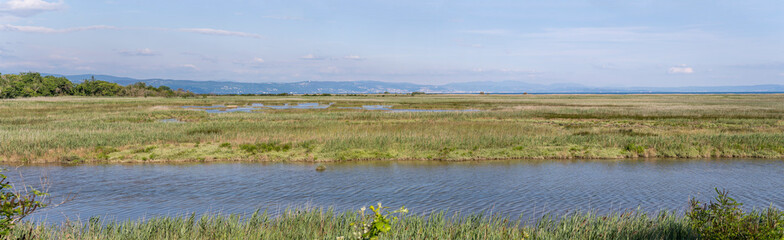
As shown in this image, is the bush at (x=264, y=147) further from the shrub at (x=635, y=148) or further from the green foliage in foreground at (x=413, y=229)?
the shrub at (x=635, y=148)

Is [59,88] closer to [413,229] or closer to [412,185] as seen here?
[412,185]

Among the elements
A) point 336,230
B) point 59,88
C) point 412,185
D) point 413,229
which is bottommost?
point 412,185

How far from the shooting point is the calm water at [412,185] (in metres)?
14.9

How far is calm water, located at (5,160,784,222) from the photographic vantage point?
14.9 meters

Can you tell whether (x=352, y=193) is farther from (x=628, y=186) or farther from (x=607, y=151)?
(x=607, y=151)

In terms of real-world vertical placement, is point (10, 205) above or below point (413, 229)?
above

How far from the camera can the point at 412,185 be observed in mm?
18000

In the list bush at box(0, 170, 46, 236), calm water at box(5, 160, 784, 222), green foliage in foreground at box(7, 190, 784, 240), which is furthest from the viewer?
calm water at box(5, 160, 784, 222)

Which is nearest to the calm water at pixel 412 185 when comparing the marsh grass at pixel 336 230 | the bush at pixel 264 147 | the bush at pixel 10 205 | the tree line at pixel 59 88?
the bush at pixel 264 147

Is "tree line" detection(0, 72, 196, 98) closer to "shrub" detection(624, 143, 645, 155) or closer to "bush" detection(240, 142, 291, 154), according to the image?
"bush" detection(240, 142, 291, 154)

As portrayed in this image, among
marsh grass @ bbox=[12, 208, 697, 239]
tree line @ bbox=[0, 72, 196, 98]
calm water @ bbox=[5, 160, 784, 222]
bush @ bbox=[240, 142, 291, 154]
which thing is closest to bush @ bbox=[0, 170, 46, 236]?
marsh grass @ bbox=[12, 208, 697, 239]

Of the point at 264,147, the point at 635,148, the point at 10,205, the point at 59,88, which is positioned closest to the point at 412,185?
the point at 264,147

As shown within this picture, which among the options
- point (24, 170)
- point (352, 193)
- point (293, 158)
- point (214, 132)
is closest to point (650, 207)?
point (352, 193)

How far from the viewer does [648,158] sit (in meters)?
25.0
